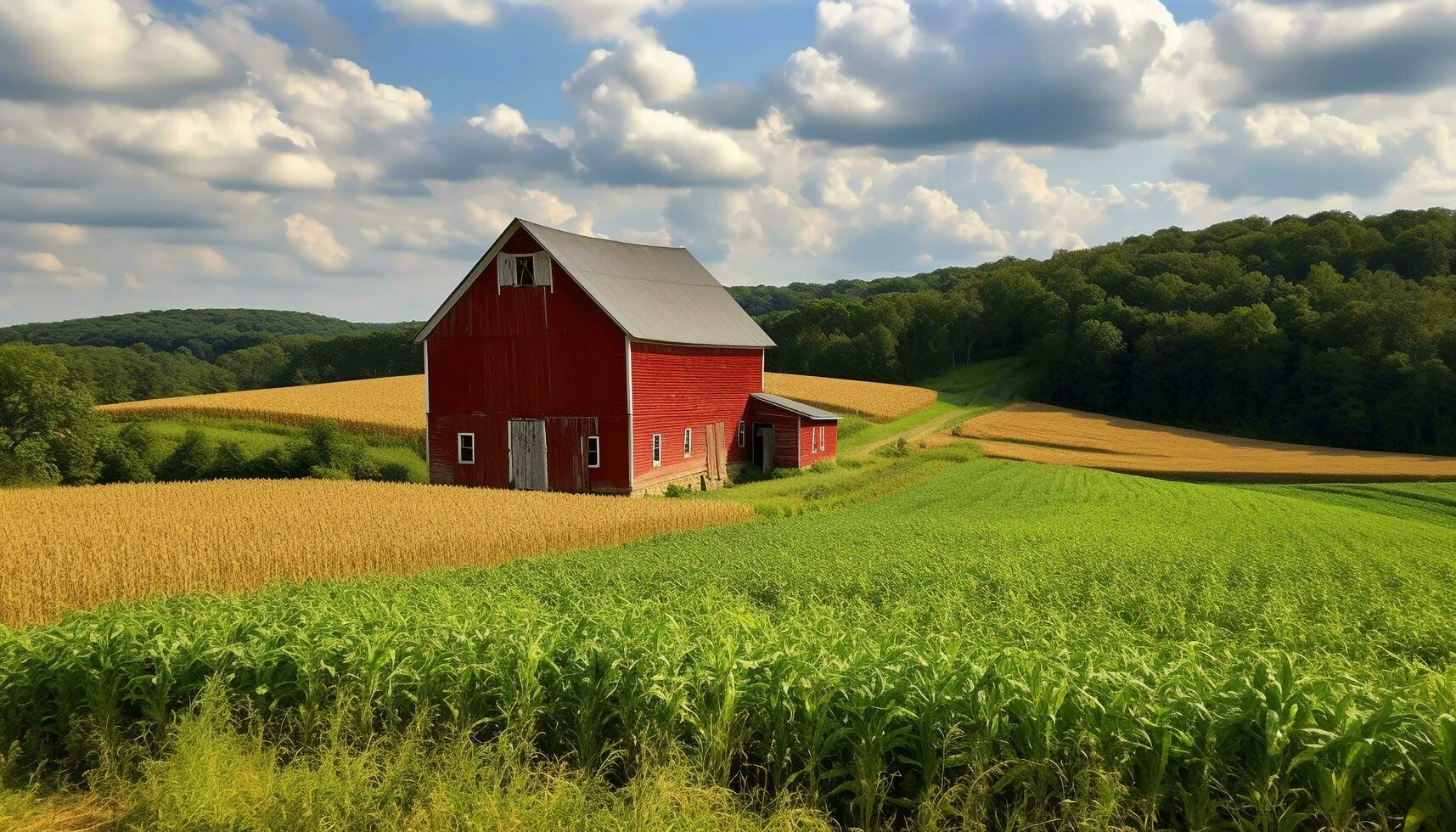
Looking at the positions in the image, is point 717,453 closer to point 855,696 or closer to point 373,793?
point 855,696

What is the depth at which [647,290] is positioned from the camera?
3959 centimetres

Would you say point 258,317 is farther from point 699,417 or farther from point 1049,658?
point 1049,658

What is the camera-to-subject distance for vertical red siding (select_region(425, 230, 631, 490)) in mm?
33844

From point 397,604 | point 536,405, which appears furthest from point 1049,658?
point 536,405

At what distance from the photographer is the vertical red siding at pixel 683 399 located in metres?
34.4

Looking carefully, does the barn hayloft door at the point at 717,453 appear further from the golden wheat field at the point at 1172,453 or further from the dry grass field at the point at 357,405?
the golden wheat field at the point at 1172,453

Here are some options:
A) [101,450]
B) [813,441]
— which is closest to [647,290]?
[813,441]

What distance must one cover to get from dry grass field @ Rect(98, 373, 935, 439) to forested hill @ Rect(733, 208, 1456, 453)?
24724 millimetres

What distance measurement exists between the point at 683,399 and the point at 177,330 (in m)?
151

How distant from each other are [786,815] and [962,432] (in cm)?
5872

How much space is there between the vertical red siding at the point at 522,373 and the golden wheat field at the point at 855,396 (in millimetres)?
27927

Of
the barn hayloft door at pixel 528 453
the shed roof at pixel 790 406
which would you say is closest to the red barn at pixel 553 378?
the barn hayloft door at pixel 528 453

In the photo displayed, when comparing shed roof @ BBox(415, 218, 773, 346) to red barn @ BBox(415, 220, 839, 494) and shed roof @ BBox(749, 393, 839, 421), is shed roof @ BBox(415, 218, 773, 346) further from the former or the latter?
shed roof @ BBox(749, 393, 839, 421)

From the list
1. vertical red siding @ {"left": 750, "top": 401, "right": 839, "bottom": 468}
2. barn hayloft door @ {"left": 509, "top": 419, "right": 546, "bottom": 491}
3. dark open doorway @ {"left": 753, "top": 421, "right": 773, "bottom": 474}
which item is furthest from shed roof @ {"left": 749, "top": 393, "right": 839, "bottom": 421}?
barn hayloft door @ {"left": 509, "top": 419, "right": 546, "bottom": 491}
